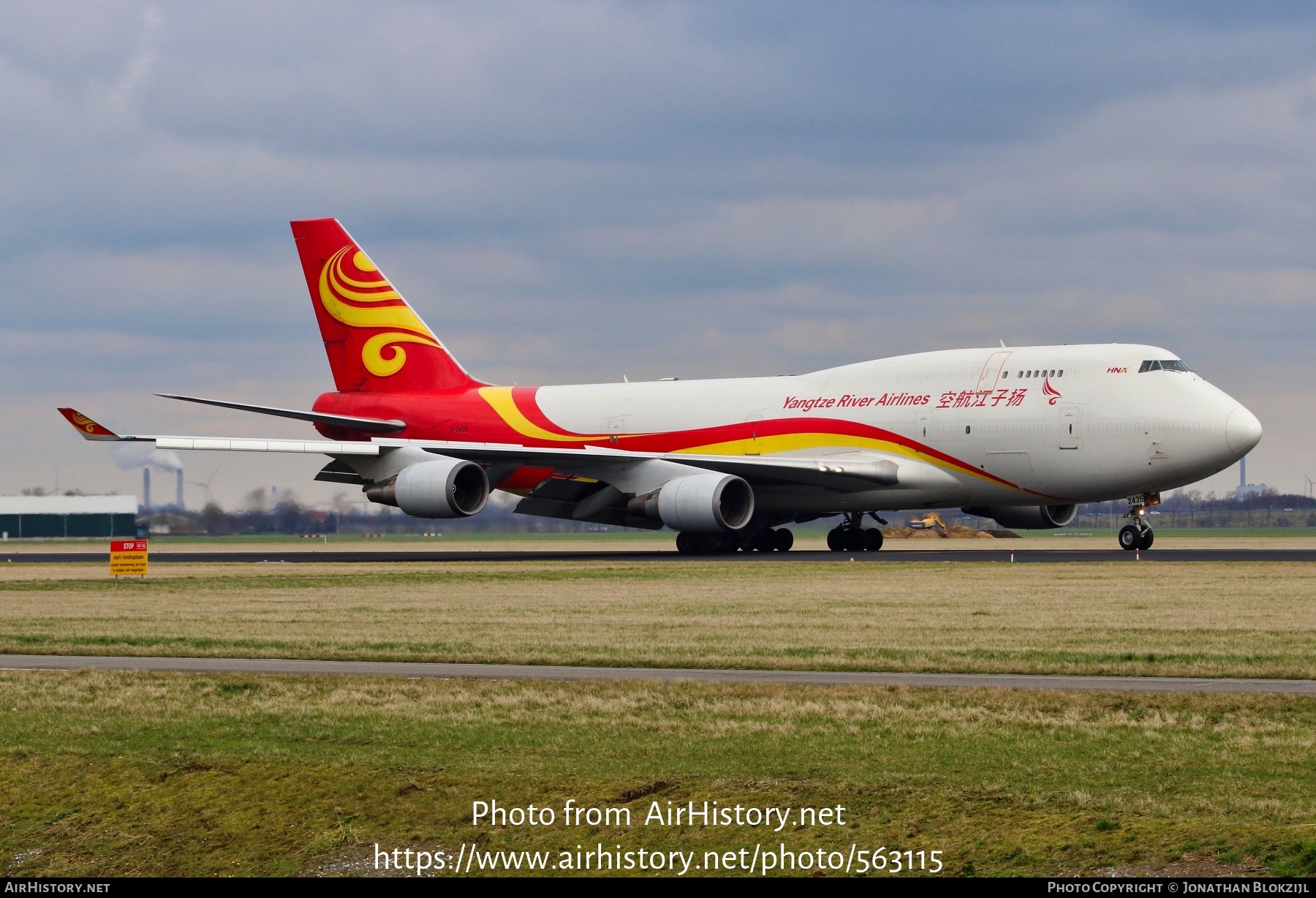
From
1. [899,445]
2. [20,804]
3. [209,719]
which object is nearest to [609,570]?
[899,445]

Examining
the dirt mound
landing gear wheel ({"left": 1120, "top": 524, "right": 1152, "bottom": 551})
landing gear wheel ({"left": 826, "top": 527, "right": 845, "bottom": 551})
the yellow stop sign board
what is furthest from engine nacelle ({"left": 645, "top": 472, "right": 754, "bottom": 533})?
the dirt mound

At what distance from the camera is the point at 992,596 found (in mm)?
28406

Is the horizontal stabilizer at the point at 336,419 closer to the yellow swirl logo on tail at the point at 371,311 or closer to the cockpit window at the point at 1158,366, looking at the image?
the yellow swirl logo on tail at the point at 371,311

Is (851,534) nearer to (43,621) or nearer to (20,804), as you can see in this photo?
(43,621)

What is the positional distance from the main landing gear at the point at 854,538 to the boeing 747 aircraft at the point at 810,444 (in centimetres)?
6

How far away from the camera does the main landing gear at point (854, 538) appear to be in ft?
160

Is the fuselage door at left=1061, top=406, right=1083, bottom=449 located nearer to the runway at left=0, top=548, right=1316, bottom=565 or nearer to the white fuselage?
the white fuselage

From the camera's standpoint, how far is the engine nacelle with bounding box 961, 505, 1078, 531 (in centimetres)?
4722

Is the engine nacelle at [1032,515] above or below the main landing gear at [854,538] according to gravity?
above

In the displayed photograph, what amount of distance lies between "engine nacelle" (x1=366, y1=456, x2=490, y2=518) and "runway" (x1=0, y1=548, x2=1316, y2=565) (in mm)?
2496

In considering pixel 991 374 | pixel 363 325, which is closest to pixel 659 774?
pixel 991 374

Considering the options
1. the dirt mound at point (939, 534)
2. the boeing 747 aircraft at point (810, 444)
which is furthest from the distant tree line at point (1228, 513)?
the boeing 747 aircraft at point (810, 444)
